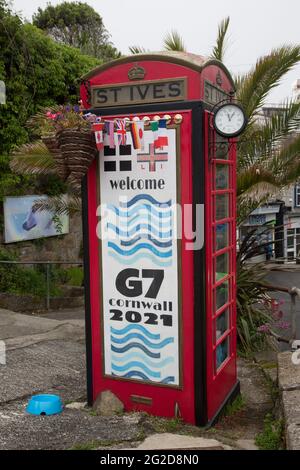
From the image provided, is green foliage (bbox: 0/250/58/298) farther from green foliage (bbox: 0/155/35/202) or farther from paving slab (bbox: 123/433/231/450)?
paving slab (bbox: 123/433/231/450)

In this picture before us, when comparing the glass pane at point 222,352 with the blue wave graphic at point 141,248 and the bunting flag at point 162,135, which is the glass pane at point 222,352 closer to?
the blue wave graphic at point 141,248

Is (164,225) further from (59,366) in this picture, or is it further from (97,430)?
(59,366)

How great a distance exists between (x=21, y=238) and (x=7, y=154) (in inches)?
74.9

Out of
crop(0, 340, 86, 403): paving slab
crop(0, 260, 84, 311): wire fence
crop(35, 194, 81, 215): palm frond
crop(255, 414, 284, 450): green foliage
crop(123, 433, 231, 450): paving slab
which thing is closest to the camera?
crop(123, 433, 231, 450): paving slab

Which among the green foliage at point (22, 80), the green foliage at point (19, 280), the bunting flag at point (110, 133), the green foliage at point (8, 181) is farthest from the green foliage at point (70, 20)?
the bunting flag at point (110, 133)

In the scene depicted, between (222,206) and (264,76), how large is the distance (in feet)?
14.2

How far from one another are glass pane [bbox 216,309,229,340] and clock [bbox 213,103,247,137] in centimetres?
167

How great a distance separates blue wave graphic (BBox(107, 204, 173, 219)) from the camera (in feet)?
13.8

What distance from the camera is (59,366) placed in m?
5.70

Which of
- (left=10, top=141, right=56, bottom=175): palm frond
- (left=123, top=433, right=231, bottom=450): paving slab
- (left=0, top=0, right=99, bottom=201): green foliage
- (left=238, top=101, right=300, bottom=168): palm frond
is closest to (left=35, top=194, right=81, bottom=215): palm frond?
(left=10, top=141, right=56, bottom=175): palm frond

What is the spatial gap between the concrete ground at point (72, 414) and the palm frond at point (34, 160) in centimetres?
252

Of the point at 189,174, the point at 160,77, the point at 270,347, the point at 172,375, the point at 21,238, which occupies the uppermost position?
the point at 160,77

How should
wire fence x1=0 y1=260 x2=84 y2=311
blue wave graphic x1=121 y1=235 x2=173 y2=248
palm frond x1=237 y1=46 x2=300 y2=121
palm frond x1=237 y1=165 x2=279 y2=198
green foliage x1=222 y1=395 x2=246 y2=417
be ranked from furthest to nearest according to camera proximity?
wire fence x1=0 y1=260 x2=84 y2=311 < palm frond x1=237 y1=46 x2=300 y2=121 < palm frond x1=237 y1=165 x2=279 y2=198 < green foliage x1=222 y1=395 x2=246 y2=417 < blue wave graphic x1=121 y1=235 x2=173 y2=248
